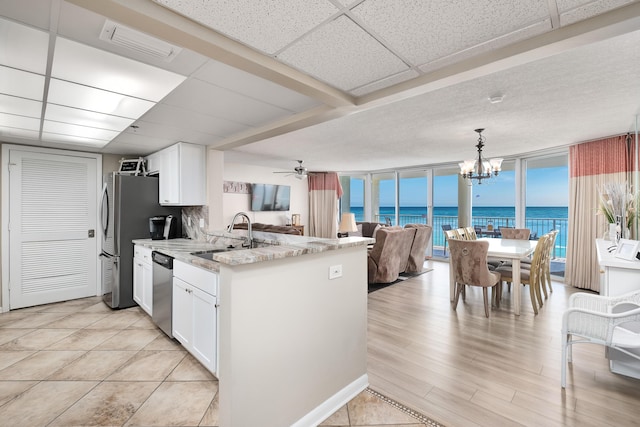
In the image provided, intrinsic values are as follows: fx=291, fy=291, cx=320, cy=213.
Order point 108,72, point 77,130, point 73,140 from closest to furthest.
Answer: point 108,72 < point 77,130 < point 73,140

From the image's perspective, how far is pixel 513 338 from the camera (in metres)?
2.86

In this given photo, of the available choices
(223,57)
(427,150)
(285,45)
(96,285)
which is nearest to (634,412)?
(285,45)

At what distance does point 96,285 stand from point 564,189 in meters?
8.02

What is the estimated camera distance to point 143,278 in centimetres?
345

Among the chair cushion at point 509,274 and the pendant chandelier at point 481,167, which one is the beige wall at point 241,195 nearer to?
the pendant chandelier at point 481,167

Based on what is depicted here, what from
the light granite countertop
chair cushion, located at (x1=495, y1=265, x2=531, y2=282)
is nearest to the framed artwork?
chair cushion, located at (x1=495, y1=265, x2=531, y2=282)

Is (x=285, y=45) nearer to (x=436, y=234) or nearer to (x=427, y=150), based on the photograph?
(x=427, y=150)

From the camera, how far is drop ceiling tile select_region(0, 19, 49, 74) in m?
1.42

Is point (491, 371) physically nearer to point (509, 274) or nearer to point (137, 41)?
point (509, 274)

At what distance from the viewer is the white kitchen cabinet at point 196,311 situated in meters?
2.12

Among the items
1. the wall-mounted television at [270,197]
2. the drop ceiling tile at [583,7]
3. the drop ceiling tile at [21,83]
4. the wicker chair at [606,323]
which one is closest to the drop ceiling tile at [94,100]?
the drop ceiling tile at [21,83]

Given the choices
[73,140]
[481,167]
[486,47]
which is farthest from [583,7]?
[73,140]

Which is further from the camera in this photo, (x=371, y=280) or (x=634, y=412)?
(x=371, y=280)

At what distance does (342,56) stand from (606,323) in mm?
2442
